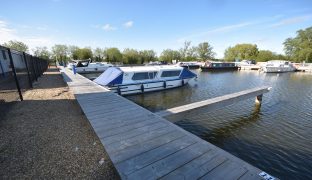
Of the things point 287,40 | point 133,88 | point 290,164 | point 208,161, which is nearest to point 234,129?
point 290,164

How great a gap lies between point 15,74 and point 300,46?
76338 millimetres

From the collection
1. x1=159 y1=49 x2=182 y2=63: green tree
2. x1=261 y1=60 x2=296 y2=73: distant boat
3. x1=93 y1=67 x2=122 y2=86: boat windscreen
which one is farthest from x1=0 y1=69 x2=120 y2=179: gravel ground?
x1=159 y1=49 x2=182 y2=63: green tree

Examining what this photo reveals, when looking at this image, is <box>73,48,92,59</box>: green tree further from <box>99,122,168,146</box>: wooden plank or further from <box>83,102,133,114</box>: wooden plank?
<box>99,122,168,146</box>: wooden plank

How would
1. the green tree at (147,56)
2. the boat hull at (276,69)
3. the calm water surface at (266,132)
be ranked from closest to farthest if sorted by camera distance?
the calm water surface at (266,132), the boat hull at (276,69), the green tree at (147,56)

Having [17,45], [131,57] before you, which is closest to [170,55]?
[131,57]

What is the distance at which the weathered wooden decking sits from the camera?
257 centimetres

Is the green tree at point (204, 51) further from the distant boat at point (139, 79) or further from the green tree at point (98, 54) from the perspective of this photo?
the distant boat at point (139, 79)

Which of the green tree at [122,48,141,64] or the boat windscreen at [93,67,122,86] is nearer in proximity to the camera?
the boat windscreen at [93,67,122,86]

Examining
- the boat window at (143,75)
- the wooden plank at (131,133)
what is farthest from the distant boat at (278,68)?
the wooden plank at (131,133)

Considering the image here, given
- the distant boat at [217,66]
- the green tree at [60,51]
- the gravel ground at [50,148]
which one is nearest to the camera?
the gravel ground at [50,148]

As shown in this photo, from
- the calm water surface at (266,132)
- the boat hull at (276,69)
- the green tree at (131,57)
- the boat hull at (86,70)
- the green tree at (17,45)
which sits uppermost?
the green tree at (17,45)

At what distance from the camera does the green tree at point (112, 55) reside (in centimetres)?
6240

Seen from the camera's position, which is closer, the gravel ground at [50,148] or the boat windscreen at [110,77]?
the gravel ground at [50,148]

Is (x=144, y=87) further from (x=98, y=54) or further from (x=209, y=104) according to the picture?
(x=98, y=54)
